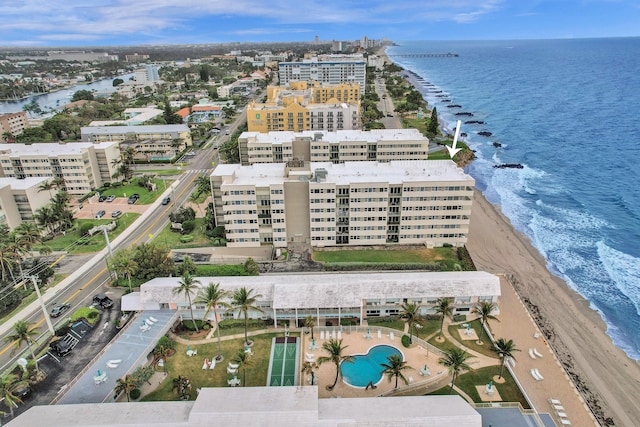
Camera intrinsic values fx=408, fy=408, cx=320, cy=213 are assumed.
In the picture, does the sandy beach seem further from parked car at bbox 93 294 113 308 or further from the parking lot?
parked car at bbox 93 294 113 308

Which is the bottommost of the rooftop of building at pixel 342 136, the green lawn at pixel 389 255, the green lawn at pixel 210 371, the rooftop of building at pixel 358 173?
the green lawn at pixel 210 371

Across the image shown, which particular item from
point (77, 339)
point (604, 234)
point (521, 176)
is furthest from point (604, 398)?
point (521, 176)

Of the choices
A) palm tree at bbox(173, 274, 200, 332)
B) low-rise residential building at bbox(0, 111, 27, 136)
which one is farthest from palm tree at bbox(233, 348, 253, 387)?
low-rise residential building at bbox(0, 111, 27, 136)

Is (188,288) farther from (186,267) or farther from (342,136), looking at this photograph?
(342,136)

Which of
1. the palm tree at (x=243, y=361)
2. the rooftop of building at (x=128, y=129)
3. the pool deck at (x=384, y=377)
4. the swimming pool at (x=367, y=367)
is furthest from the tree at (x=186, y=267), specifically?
the rooftop of building at (x=128, y=129)

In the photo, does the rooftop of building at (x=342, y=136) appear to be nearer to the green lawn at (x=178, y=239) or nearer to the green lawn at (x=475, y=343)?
the green lawn at (x=178, y=239)

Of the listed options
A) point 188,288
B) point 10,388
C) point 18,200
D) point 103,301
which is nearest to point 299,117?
point 18,200

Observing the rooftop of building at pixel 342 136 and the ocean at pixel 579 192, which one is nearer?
the ocean at pixel 579 192
